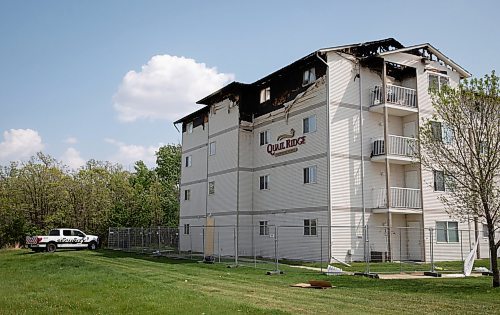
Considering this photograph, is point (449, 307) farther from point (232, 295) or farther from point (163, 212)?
point (163, 212)

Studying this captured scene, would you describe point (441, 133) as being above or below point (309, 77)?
below

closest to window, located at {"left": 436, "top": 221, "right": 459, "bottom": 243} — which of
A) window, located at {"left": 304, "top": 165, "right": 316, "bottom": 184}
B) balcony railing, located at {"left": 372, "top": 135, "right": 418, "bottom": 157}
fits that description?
balcony railing, located at {"left": 372, "top": 135, "right": 418, "bottom": 157}

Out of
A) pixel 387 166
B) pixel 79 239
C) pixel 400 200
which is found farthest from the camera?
pixel 79 239

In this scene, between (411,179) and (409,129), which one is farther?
(409,129)

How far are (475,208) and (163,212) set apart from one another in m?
38.1

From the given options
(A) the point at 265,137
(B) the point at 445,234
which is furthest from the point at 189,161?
(B) the point at 445,234

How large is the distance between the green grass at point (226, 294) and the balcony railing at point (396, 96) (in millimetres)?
12973

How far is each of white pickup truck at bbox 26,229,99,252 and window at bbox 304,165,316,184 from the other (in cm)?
1951

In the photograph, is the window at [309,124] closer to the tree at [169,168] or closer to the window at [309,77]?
the window at [309,77]

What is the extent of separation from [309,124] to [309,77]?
2.86 m

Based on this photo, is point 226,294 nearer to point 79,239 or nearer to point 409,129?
point 409,129

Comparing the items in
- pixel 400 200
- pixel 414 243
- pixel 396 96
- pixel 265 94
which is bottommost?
pixel 414 243

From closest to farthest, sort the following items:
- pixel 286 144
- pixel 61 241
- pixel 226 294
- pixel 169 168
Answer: pixel 226 294 → pixel 286 144 → pixel 61 241 → pixel 169 168

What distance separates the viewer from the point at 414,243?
28828mm
